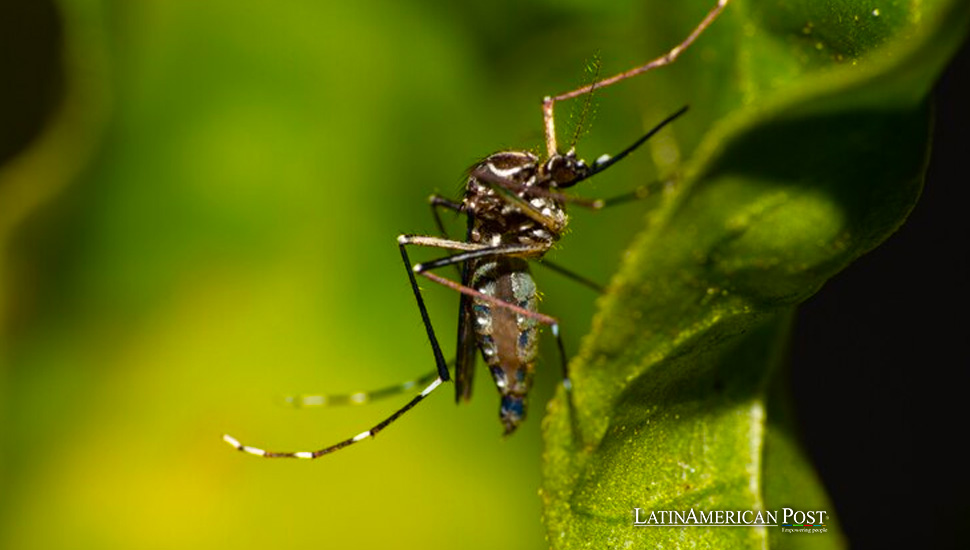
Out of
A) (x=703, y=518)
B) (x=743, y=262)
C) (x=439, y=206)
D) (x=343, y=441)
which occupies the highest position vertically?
(x=439, y=206)

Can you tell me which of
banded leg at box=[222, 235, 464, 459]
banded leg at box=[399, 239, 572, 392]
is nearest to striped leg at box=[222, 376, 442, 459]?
banded leg at box=[222, 235, 464, 459]

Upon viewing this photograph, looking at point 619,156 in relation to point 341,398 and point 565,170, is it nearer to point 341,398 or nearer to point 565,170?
point 565,170

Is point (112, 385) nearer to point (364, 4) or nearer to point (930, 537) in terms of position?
point (364, 4)

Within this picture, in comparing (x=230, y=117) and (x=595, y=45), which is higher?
(x=595, y=45)

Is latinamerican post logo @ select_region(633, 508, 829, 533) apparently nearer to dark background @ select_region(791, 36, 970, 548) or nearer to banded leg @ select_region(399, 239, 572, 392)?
banded leg @ select_region(399, 239, 572, 392)

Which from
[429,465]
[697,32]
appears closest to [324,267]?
[429,465]

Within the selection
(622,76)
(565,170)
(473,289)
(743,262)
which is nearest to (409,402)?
(473,289)
